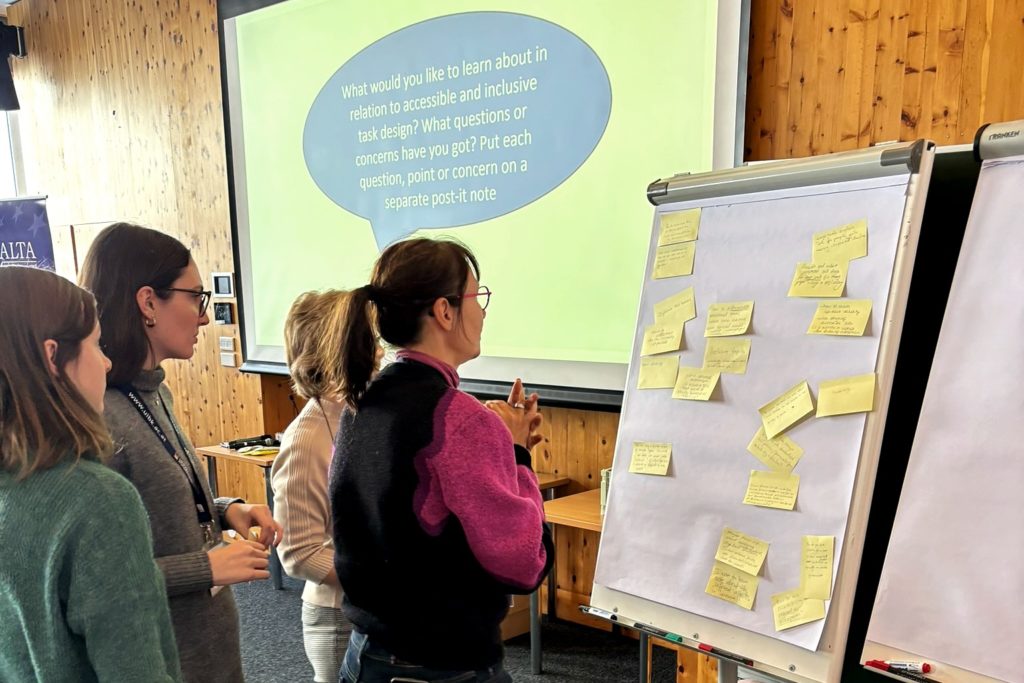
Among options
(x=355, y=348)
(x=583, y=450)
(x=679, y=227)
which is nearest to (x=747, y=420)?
(x=679, y=227)

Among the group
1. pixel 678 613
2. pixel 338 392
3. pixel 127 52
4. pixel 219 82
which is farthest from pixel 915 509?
pixel 127 52

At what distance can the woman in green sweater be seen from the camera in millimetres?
995

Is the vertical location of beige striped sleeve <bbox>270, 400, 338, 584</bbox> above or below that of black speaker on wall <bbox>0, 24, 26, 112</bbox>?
below

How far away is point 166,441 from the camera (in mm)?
1403

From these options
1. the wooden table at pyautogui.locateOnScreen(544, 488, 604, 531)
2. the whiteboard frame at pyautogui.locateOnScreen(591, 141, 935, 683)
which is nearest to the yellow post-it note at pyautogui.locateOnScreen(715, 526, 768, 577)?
the whiteboard frame at pyautogui.locateOnScreen(591, 141, 935, 683)

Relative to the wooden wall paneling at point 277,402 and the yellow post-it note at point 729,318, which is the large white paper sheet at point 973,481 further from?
the wooden wall paneling at point 277,402

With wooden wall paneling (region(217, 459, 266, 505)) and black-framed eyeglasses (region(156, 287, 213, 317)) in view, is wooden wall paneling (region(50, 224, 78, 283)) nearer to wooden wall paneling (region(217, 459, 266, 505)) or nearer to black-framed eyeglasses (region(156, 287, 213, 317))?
wooden wall paneling (region(217, 459, 266, 505))

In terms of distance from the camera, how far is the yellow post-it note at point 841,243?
4.52ft

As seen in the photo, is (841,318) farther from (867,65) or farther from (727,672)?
(867,65)

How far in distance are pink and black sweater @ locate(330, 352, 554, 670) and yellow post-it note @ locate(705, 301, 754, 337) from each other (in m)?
0.52

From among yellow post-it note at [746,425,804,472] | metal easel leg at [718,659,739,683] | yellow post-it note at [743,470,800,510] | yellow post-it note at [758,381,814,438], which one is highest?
yellow post-it note at [758,381,814,438]

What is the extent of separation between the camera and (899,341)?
1317mm

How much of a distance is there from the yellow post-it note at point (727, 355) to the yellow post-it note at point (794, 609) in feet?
1.33

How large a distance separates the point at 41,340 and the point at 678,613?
116 centimetres
